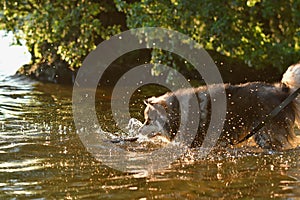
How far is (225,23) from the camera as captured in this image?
13.7 m

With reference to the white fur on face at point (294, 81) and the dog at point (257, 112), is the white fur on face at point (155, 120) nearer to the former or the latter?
the dog at point (257, 112)

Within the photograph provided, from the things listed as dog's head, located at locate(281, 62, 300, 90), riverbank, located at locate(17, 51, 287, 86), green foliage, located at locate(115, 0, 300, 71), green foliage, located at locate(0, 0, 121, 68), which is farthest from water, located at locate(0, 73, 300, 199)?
riverbank, located at locate(17, 51, 287, 86)

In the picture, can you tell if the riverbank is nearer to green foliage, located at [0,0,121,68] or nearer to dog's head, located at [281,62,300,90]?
green foliage, located at [0,0,121,68]

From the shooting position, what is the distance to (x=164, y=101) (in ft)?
28.8

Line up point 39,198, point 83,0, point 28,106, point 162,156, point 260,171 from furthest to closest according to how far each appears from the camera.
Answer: point 83,0 < point 28,106 < point 162,156 < point 260,171 < point 39,198

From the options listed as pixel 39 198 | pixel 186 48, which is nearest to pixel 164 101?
pixel 39 198

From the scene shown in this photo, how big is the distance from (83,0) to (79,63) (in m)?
1.70

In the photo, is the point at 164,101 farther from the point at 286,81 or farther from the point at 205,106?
the point at 286,81

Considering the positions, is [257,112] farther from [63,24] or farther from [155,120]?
[63,24]

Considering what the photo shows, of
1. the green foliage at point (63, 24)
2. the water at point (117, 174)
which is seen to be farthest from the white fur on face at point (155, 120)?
the green foliage at point (63, 24)

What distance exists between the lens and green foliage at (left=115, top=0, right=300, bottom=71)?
545 inches

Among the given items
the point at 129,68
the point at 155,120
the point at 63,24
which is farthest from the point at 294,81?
the point at 129,68

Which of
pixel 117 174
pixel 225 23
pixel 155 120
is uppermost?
pixel 225 23

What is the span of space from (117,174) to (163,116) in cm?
212
